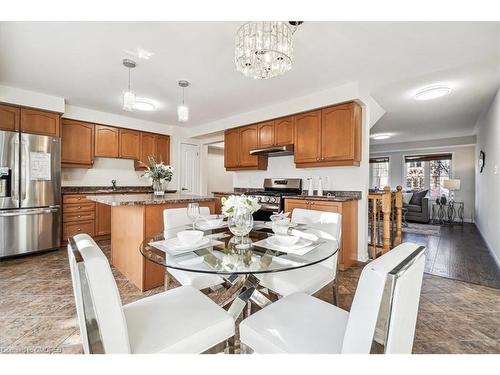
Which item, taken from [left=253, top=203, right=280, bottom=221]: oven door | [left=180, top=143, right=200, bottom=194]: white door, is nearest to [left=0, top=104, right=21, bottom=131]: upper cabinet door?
[left=180, top=143, right=200, bottom=194]: white door

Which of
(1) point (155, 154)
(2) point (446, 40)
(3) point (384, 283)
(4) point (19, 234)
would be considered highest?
(2) point (446, 40)

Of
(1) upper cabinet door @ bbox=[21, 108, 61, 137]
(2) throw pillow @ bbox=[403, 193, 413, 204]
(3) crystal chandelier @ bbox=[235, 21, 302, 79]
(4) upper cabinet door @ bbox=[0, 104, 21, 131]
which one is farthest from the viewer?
(2) throw pillow @ bbox=[403, 193, 413, 204]

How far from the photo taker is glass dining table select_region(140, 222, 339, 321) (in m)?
1.10

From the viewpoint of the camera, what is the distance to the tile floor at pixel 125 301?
157 cm

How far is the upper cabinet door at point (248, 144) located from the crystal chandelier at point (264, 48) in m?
2.52

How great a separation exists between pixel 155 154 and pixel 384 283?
520 cm

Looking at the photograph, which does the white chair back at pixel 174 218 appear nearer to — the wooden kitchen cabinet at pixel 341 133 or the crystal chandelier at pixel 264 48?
the crystal chandelier at pixel 264 48

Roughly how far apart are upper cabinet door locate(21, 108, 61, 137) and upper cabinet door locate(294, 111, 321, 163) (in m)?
3.68

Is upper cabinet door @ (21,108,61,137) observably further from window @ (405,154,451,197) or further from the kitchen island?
window @ (405,154,451,197)

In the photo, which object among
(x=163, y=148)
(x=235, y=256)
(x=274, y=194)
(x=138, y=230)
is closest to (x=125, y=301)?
(x=138, y=230)

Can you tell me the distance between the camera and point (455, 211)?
657 cm

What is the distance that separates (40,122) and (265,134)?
3.41 meters
